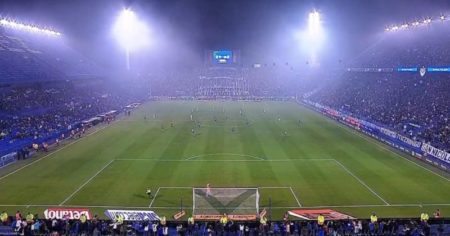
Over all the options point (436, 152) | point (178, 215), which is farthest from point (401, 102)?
point (178, 215)

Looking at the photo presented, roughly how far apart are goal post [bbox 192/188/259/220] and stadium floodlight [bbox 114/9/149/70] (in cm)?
9569

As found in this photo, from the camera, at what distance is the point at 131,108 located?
334 feet

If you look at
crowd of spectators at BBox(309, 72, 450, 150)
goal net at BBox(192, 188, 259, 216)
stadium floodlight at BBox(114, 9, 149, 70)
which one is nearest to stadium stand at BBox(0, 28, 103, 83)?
stadium floodlight at BBox(114, 9, 149, 70)

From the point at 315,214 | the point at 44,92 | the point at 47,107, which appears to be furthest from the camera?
the point at 44,92

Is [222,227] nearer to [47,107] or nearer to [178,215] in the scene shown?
[178,215]

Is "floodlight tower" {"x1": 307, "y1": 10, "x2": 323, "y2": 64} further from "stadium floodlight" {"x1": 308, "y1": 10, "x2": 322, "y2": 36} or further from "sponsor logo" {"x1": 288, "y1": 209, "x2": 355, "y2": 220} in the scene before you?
"sponsor logo" {"x1": 288, "y1": 209, "x2": 355, "y2": 220}

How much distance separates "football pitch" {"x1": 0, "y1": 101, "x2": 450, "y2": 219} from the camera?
33.8m

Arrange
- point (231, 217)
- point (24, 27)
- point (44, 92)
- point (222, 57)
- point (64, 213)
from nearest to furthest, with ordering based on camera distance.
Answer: point (64, 213)
point (231, 217)
point (44, 92)
point (24, 27)
point (222, 57)

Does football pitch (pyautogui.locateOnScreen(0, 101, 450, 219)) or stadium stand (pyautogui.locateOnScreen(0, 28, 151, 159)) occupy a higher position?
stadium stand (pyautogui.locateOnScreen(0, 28, 151, 159))

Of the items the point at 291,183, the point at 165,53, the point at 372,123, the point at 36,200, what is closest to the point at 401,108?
the point at 372,123

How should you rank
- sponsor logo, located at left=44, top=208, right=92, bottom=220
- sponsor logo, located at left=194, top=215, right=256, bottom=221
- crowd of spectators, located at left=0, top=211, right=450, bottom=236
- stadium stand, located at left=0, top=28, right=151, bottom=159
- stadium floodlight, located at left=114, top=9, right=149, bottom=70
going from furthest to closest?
1. stadium floodlight, located at left=114, top=9, right=149, bottom=70
2. stadium stand, located at left=0, top=28, right=151, bottom=159
3. sponsor logo, located at left=194, top=215, right=256, bottom=221
4. sponsor logo, located at left=44, top=208, right=92, bottom=220
5. crowd of spectators, located at left=0, top=211, right=450, bottom=236

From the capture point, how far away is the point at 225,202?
99.2ft

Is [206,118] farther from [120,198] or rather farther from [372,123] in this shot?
[120,198]

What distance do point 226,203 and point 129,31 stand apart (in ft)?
325
